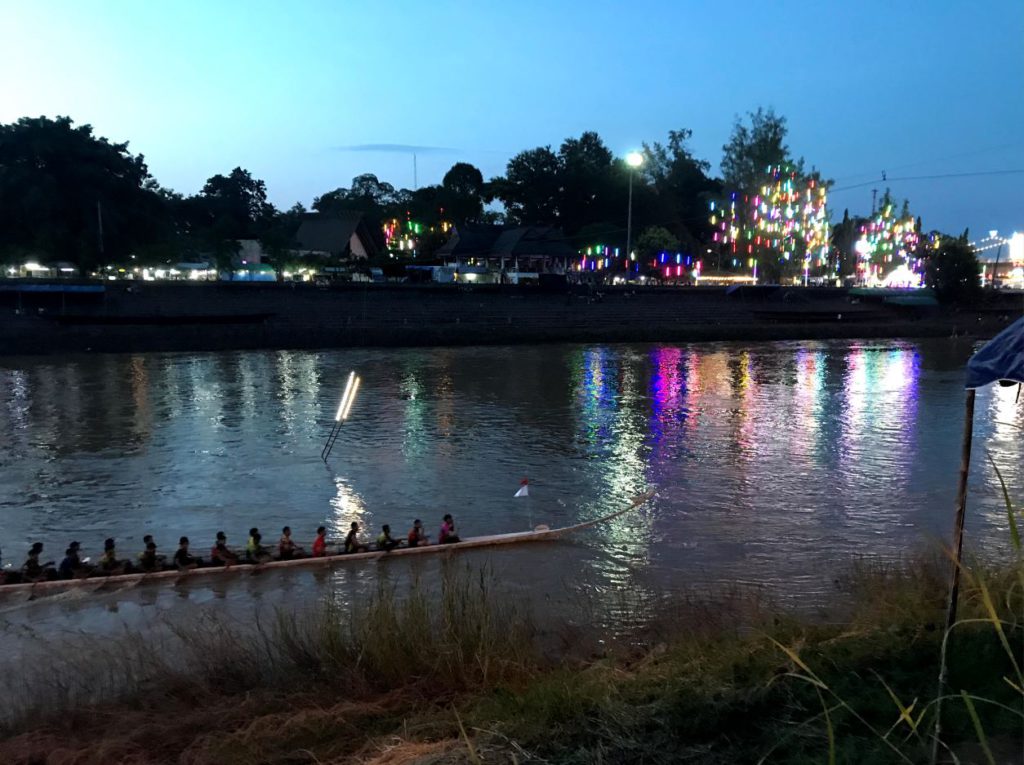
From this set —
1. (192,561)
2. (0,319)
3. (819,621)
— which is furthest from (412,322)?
(819,621)

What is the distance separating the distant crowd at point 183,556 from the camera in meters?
12.6

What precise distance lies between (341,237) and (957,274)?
2195 inches

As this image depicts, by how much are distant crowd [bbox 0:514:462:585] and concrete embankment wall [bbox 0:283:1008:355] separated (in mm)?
34574

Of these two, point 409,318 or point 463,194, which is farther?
point 463,194

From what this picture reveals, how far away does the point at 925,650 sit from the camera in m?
6.73

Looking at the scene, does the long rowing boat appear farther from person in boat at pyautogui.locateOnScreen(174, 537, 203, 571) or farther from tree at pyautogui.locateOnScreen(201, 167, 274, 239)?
tree at pyautogui.locateOnScreen(201, 167, 274, 239)

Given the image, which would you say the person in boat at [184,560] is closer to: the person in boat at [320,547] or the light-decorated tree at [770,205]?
the person in boat at [320,547]

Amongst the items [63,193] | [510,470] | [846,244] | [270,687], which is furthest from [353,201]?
[270,687]

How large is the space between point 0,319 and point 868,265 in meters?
86.4

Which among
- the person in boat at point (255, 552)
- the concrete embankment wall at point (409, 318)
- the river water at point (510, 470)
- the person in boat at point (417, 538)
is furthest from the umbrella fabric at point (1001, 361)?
the concrete embankment wall at point (409, 318)

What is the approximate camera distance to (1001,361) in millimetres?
6207

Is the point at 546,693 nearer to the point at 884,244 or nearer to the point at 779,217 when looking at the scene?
the point at 779,217

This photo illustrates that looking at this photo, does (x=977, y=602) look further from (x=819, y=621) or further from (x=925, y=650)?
(x=819, y=621)

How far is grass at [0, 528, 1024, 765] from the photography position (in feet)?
17.7
